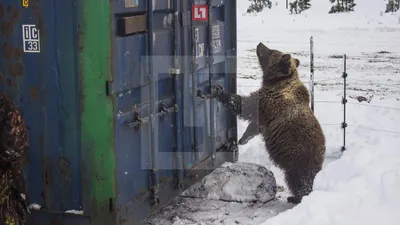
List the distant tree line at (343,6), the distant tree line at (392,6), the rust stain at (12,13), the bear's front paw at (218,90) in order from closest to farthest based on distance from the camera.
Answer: the rust stain at (12,13)
the bear's front paw at (218,90)
the distant tree line at (392,6)
the distant tree line at (343,6)

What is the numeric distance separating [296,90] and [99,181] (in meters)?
2.98

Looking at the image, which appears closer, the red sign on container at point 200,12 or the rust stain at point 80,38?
the rust stain at point 80,38

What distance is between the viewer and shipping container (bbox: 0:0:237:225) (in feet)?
16.7

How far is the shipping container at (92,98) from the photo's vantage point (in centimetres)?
510

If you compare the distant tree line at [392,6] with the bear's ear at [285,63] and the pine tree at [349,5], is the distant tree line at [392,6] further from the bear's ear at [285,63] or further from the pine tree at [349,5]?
the bear's ear at [285,63]

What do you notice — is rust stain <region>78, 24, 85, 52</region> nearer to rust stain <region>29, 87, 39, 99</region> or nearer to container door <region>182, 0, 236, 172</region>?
rust stain <region>29, 87, 39, 99</region>

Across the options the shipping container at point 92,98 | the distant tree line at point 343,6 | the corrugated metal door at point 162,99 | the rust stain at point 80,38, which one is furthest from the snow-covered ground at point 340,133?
the distant tree line at point 343,6

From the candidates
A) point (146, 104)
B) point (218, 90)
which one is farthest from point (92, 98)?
point (218, 90)

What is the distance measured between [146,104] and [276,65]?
2.29m

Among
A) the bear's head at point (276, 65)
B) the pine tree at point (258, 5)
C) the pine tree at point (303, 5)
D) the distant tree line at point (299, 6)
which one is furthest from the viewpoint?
the pine tree at point (258, 5)

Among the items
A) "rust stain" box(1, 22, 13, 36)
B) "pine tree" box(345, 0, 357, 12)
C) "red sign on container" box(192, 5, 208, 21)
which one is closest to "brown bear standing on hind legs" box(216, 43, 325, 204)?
"red sign on container" box(192, 5, 208, 21)

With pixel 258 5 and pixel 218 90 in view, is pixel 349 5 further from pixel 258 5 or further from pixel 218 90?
pixel 218 90

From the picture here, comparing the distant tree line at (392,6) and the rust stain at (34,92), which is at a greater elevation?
the distant tree line at (392,6)

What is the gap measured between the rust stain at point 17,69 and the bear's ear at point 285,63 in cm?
314
